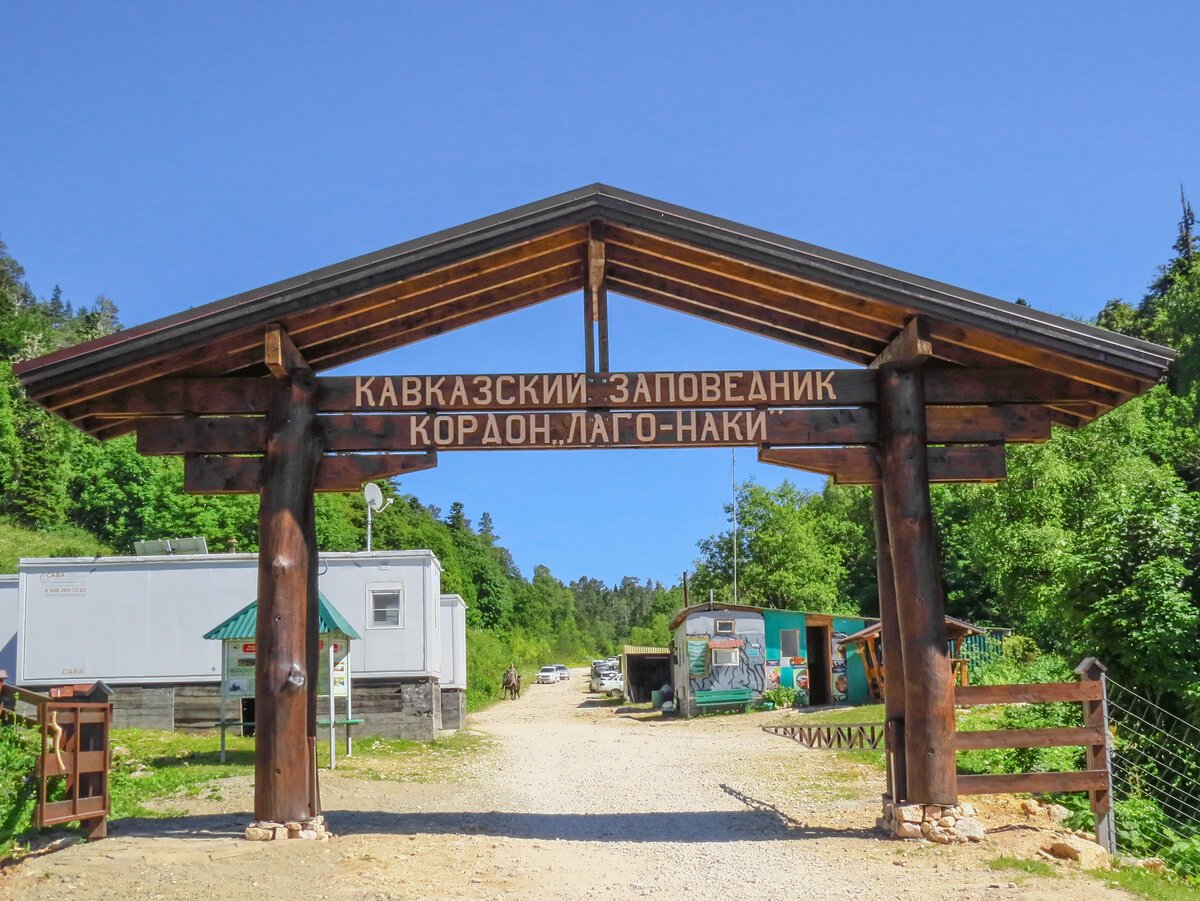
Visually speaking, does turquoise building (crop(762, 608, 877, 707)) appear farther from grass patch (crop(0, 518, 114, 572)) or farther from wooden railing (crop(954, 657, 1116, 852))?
grass patch (crop(0, 518, 114, 572))

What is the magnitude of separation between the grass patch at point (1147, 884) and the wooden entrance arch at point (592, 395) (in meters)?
1.50

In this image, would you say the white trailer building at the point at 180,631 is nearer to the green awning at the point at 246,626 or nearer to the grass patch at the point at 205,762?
the grass patch at the point at 205,762

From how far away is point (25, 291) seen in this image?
4488 inches

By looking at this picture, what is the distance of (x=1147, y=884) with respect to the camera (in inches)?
323

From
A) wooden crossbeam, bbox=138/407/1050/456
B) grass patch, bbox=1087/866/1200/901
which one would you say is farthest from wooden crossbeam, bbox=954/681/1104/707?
wooden crossbeam, bbox=138/407/1050/456

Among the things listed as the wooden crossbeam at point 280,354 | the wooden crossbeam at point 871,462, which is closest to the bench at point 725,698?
the wooden crossbeam at point 871,462

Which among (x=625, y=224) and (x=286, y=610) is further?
(x=625, y=224)

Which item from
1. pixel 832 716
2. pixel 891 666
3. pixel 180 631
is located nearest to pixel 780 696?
pixel 832 716

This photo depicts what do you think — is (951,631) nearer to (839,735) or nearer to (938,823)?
(839,735)

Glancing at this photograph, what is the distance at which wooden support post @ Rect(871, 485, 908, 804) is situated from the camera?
10180 millimetres

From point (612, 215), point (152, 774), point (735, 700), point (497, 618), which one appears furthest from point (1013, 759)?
point (497, 618)

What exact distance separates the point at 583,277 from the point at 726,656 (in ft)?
88.4

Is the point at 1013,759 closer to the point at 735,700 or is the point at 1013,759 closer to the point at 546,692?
the point at 735,700

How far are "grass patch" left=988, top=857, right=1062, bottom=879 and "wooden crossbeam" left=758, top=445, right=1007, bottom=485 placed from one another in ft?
11.5
